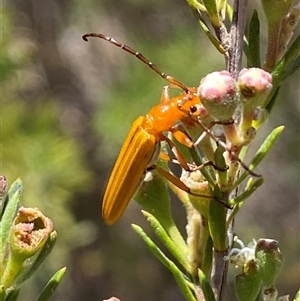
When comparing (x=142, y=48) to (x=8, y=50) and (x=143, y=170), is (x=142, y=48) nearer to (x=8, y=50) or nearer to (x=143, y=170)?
(x=8, y=50)

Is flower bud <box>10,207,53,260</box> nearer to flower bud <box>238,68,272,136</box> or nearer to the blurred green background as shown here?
flower bud <box>238,68,272,136</box>

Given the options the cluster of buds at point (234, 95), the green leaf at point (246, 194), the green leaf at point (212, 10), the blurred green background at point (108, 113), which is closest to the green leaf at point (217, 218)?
the green leaf at point (246, 194)

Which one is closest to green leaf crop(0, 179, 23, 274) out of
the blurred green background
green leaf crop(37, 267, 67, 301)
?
green leaf crop(37, 267, 67, 301)

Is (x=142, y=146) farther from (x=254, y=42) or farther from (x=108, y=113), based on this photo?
(x=108, y=113)

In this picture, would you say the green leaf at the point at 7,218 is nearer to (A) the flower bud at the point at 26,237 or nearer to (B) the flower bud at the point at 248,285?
(A) the flower bud at the point at 26,237

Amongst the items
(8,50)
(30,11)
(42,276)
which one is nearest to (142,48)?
(8,50)
